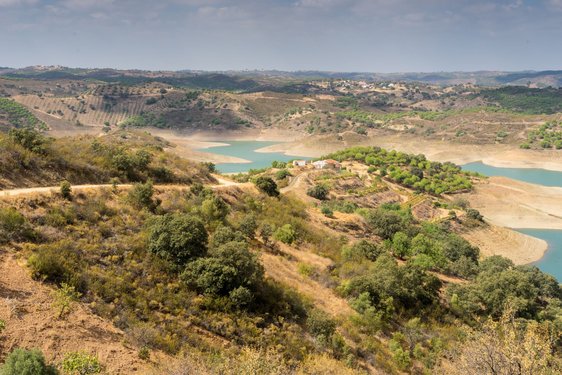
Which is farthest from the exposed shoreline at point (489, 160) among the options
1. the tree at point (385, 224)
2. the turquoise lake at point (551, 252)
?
the tree at point (385, 224)

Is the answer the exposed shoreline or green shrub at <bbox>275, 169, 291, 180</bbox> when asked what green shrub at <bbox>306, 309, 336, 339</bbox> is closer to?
the exposed shoreline

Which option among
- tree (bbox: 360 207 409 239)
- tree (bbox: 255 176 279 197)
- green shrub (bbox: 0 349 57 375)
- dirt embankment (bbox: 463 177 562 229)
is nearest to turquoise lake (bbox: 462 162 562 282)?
dirt embankment (bbox: 463 177 562 229)

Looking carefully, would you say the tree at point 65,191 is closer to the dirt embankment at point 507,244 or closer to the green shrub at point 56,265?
the green shrub at point 56,265

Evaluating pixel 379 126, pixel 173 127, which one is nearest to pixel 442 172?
pixel 379 126

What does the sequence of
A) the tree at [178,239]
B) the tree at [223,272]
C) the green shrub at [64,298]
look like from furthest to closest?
the tree at [178,239] → the tree at [223,272] → the green shrub at [64,298]

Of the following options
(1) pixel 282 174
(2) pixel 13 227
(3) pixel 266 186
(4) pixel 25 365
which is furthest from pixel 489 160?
(4) pixel 25 365

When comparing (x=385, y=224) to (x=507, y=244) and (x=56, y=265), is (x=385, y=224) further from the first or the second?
(x=56, y=265)

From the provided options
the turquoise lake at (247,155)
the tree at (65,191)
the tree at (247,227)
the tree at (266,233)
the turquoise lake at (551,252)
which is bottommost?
the turquoise lake at (551,252)
